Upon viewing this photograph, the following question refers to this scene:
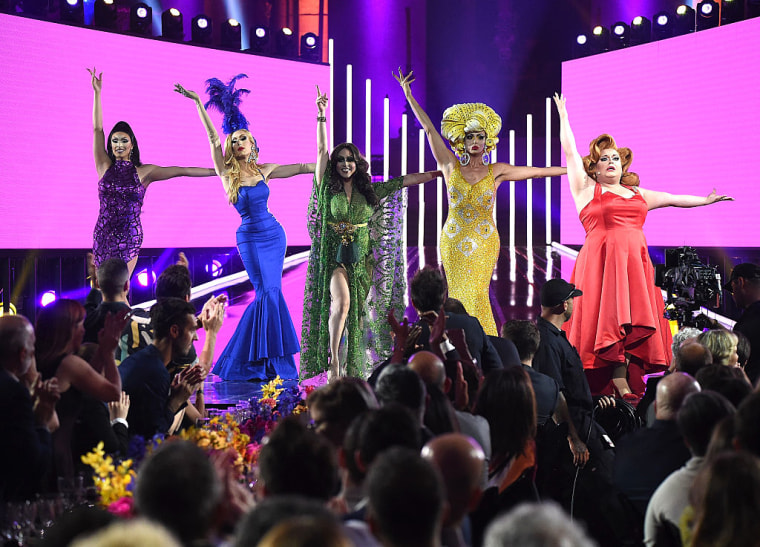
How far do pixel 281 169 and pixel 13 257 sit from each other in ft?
9.55

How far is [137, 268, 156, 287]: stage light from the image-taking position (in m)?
9.21

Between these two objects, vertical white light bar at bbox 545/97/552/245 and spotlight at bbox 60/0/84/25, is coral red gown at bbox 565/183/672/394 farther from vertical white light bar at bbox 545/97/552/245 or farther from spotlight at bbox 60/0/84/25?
spotlight at bbox 60/0/84/25

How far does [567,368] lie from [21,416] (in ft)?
7.71

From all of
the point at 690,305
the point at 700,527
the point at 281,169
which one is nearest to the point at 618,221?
the point at 690,305

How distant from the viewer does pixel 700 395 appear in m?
2.44

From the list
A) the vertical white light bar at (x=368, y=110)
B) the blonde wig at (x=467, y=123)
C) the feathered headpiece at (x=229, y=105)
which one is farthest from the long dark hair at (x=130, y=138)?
the vertical white light bar at (x=368, y=110)

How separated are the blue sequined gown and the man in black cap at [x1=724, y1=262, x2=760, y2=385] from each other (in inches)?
123

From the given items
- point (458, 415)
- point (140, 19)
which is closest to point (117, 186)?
point (140, 19)

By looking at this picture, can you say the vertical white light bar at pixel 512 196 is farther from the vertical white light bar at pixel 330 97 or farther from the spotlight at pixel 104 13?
the spotlight at pixel 104 13

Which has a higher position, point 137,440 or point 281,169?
point 281,169

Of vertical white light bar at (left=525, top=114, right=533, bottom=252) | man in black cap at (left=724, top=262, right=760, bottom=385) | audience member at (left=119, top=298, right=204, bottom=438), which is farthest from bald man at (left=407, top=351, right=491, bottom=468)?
vertical white light bar at (left=525, top=114, right=533, bottom=252)

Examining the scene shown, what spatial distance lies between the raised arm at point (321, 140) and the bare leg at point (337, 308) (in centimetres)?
68

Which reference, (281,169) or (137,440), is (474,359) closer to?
(137,440)

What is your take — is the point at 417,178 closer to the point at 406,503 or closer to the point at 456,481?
the point at 456,481
